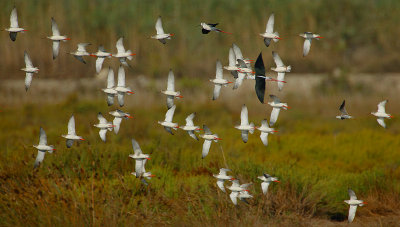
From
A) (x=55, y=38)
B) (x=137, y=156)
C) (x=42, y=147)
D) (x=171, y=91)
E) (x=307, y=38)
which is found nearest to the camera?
(x=55, y=38)

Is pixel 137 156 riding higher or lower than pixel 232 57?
lower

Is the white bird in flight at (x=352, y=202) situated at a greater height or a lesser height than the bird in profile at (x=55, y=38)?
lesser

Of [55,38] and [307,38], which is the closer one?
[55,38]

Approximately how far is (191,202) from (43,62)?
1024 inches

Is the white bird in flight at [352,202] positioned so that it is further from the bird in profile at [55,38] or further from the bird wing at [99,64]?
the bird in profile at [55,38]

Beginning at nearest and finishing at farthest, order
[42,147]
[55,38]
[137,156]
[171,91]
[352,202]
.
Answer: [55,38] < [171,91] < [42,147] < [137,156] < [352,202]

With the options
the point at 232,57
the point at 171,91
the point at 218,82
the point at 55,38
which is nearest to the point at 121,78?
the point at 171,91

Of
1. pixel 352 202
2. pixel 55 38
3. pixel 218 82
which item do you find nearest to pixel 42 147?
pixel 55 38

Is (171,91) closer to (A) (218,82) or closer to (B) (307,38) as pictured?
(A) (218,82)

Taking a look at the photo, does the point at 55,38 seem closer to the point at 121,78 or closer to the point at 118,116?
the point at 121,78

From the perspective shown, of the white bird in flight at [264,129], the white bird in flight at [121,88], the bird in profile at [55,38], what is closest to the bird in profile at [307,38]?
the white bird in flight at [264,129]

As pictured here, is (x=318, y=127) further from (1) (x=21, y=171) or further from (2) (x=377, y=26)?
(2) (x=377, y=26)

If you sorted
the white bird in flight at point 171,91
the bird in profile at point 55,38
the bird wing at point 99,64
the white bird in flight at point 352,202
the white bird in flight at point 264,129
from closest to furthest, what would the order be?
the bird in profile at point 55,38 → the bird wing at point 99,64 → the white bird in flight at point 171,91 → the white bird in flight at point 264,129 → the white bird in flight at point 352,202

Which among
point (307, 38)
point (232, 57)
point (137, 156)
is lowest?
point (137, 156)
